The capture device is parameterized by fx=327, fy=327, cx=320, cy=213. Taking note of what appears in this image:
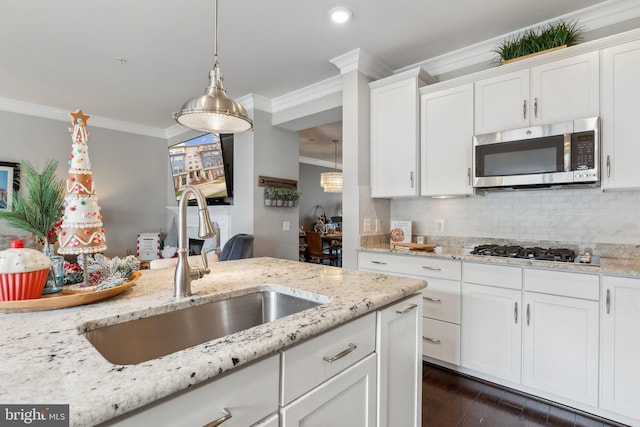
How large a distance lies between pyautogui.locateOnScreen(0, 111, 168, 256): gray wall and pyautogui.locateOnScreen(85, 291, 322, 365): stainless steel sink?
4.42 m

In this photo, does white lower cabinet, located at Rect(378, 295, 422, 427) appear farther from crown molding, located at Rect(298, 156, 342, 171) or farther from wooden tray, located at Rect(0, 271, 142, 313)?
crown molding, located at Rect(298, 156, 342, 171)

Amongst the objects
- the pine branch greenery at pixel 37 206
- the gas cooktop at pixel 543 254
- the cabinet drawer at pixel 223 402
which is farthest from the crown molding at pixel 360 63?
the cabinet drawer at pixel 223 402

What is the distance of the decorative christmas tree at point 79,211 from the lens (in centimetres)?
115

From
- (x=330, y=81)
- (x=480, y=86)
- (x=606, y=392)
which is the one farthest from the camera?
(x=330, y=81)

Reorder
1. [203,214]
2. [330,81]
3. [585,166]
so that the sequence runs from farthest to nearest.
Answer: [330,81] → [585,166] → [203,214]

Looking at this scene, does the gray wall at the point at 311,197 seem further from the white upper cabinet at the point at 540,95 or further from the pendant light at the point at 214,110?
the pendant light at the point at 214,110

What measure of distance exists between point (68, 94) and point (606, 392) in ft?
18.3

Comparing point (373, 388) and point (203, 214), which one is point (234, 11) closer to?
point (203, 214)

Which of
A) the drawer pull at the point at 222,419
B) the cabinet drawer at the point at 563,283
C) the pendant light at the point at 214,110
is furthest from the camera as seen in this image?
the cabinet drawer at the point at 563,283

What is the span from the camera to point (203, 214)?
3.79 feet

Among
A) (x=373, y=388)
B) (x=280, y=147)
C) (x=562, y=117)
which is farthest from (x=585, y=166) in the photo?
(x=280, y=147)

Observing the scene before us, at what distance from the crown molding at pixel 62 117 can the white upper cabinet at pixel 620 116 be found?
221 inches

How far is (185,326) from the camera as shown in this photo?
46.0 inches

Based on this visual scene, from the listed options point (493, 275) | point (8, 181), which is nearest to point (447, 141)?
point (493, 275)
